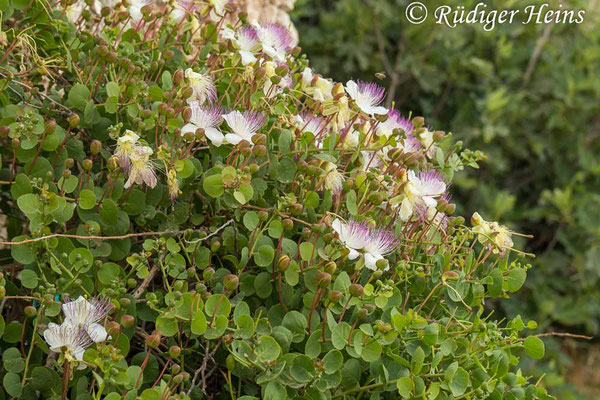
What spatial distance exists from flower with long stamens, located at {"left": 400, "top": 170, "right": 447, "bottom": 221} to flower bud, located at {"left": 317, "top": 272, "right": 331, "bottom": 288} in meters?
0.22

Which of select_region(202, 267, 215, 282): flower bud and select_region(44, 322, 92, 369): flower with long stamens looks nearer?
select_region(44, 322, 92, 369): flower with long stamens

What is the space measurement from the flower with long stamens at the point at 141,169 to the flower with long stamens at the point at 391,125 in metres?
0.47

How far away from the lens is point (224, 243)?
1.34 metres

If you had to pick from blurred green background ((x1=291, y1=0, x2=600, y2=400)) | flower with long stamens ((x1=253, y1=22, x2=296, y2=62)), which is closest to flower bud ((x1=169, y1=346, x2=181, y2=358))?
flower with long stamens ((x1=253, y1=22, x2=296, y2=62))

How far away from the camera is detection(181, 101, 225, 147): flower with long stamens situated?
1.33 m

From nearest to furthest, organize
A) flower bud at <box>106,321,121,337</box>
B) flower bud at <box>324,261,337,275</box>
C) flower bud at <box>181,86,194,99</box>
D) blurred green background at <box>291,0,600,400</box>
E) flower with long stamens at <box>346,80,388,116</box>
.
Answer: flower bud at <box>106,321,121,337</box> < flower bud at <box>324,261,337,275</box> < flower bud at <box>181,86,194,99</box> < flower with long stamens at <box>346,80,388,116</box> < blurred green background at <box>291,0,600,400</box>

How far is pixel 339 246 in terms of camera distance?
125 centimetres

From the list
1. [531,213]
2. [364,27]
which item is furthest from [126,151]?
[531,213]

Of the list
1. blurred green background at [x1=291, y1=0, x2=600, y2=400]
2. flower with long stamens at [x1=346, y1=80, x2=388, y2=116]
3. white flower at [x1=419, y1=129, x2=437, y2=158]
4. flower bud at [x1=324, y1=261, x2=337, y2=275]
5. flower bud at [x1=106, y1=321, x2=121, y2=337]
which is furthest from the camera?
blurred green background at [x1=291, y1=0, x2=600, y2=400]

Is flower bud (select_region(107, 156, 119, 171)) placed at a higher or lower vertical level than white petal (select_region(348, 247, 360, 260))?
higher

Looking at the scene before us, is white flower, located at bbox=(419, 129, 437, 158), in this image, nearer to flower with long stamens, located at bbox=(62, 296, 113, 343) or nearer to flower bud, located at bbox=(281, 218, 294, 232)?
flower bud, located at bbox=(281, 218, 294, 232)

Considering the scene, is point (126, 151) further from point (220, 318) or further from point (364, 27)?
point (364, 27)

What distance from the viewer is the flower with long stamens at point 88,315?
3.73 feet

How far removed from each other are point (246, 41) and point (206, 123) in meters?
0.31
